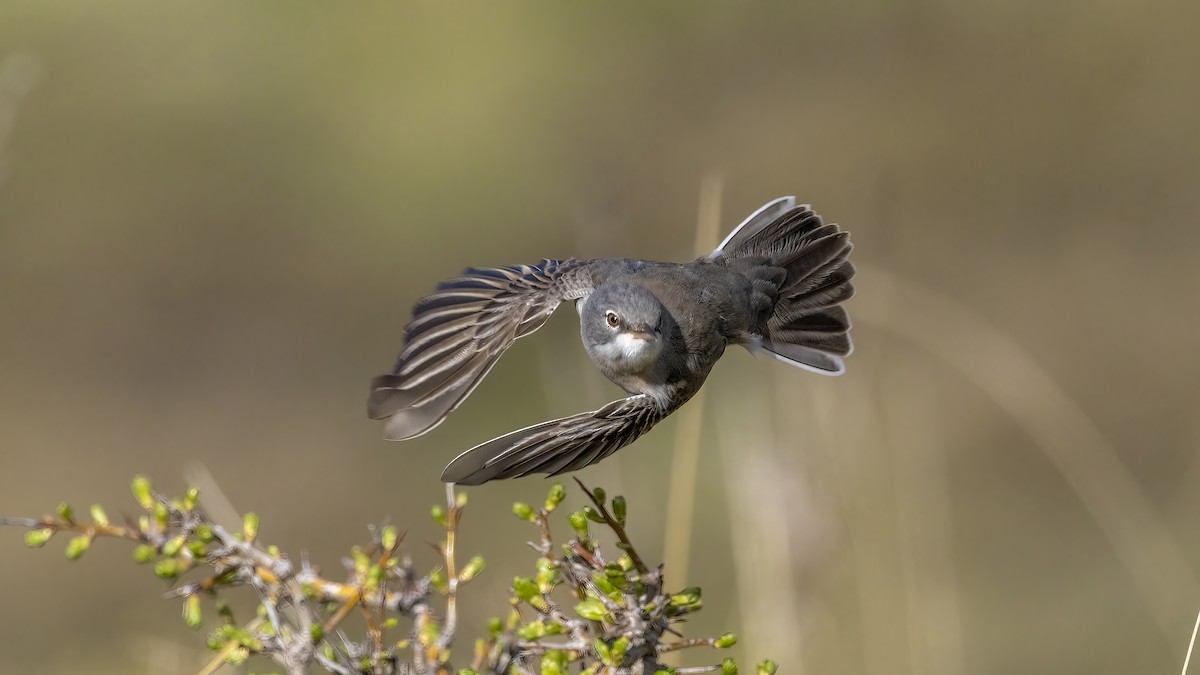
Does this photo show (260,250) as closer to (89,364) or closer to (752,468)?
(89,364)

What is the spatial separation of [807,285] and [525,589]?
3.11 m

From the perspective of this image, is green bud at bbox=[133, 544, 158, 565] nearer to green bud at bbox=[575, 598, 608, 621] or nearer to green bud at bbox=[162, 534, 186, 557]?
green bud at bbox=[162, 534, 186, 557]

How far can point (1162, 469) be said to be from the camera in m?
9.75

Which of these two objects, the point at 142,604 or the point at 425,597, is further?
the point at 142,604

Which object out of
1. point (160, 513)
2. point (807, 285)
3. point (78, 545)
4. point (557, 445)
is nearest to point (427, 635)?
point (160, 513)

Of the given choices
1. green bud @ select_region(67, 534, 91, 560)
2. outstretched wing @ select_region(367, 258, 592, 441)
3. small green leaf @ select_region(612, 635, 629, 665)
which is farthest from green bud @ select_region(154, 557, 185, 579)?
outstretched wing @ select_region(367, 258, 592, 441)

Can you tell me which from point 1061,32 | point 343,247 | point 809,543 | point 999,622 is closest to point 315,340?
point 343,247

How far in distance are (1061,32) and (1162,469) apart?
5.81m

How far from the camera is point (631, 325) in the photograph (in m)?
4.22

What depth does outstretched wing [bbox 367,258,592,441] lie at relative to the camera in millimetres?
4328

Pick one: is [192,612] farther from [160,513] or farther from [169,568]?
[160,513]

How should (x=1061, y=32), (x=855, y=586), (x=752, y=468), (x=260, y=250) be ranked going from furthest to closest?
(x=1061, y=32) < (x=260, y=250) < (x=855, y=586) < (x=752, y=468)

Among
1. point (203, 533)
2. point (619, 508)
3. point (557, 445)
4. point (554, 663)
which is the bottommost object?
point (554, 663)

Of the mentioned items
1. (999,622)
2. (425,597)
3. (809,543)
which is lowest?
(425,597)
